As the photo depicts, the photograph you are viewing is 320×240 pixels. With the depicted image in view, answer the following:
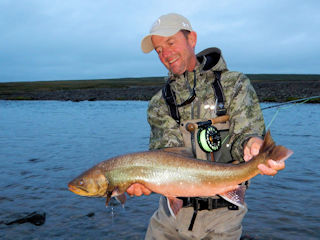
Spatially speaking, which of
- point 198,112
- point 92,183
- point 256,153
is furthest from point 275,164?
point 92,183

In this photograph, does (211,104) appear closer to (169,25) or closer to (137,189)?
(169,25)

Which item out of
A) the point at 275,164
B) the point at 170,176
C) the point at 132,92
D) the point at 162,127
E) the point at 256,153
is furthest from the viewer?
the point at 132,92

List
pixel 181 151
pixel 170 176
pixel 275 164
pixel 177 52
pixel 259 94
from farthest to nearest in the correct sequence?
pixel 259 94 → pixel 177 52 → pixel 181 151 → pixel 170 176 → pixel 275 164

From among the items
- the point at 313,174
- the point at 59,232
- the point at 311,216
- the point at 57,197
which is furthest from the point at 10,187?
the point at 313,174

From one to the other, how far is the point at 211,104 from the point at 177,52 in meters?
0.74

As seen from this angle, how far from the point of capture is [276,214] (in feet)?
22.1

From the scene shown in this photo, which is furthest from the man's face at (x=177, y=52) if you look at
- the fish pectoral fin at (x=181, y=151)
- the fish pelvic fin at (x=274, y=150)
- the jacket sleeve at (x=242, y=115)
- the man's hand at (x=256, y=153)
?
the fish pelvic fin at (x=274, y=150)

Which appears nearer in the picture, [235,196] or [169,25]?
[235,196]

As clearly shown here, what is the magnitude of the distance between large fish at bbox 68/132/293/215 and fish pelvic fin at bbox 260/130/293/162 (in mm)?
113

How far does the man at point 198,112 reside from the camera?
362 cm

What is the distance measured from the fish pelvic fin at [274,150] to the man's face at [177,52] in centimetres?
139

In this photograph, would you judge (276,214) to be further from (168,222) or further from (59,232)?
(59,232)

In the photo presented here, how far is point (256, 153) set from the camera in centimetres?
331

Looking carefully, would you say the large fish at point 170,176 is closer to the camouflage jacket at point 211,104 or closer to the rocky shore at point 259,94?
the camouflage jacket at point 211,104
